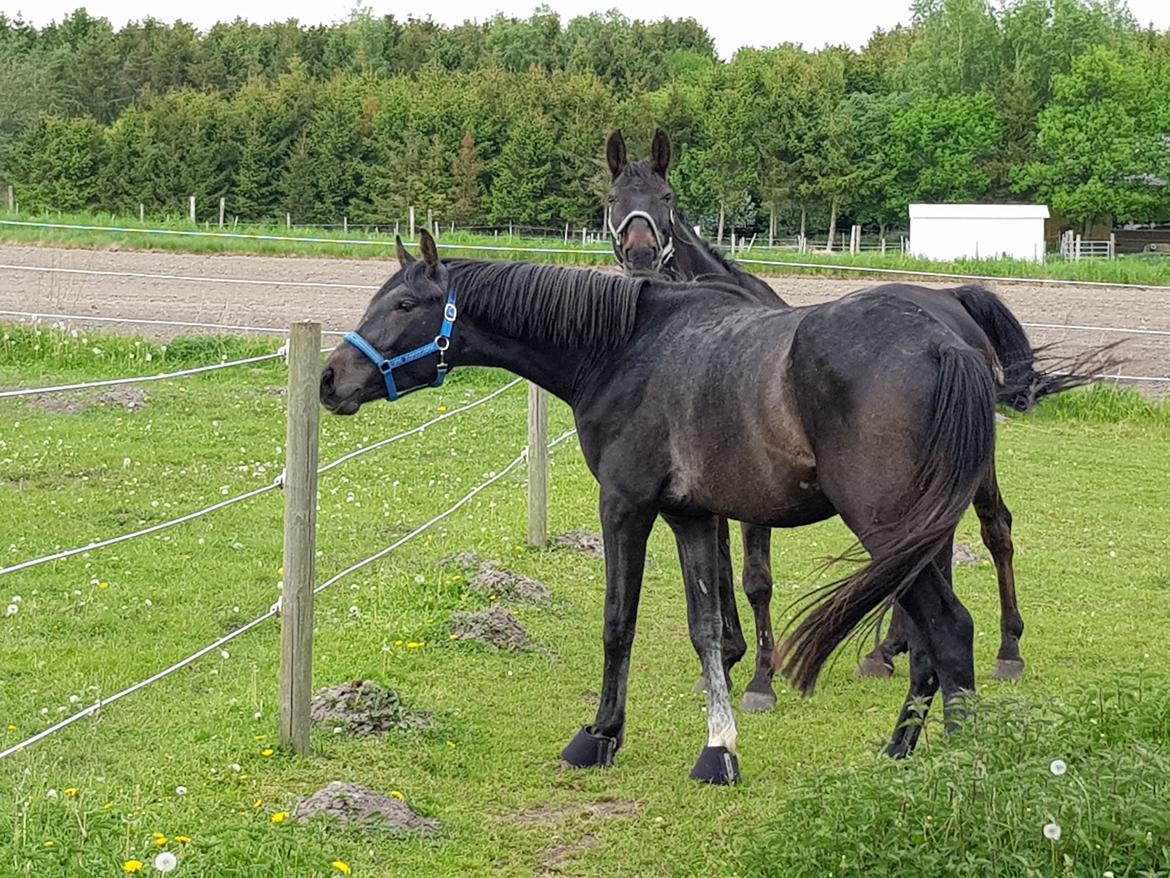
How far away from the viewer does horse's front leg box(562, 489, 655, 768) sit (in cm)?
493

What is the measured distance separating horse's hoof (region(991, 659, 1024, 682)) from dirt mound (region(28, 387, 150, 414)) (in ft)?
28.5

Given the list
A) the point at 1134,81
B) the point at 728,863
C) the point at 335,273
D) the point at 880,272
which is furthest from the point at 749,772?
the point at 1134,81

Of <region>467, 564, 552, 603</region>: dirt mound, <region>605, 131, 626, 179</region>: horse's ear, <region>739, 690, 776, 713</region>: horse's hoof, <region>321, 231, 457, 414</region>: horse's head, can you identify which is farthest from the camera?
<region>605, 131, 626, 179</region>: horse's ear

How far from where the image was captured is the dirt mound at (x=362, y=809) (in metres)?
4.15

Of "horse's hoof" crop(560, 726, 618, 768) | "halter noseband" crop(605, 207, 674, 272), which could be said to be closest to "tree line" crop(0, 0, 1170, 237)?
"halter noseband" crop(605, 207, 674, 272)

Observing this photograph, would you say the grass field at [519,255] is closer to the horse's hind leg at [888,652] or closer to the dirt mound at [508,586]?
the dirt mound at [508,586]

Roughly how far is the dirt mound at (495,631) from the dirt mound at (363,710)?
1.07 m

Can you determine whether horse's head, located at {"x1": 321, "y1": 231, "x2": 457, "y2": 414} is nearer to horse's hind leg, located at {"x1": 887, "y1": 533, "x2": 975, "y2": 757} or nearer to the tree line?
horse's hind leg, located at {"x1": 887, "y1": 533, "x2": 975, "y2": 757}

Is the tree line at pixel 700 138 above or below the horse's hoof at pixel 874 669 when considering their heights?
above

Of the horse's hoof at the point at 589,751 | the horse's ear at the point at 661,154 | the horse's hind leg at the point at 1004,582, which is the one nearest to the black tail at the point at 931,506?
the horse's hoof at the point at 589,751

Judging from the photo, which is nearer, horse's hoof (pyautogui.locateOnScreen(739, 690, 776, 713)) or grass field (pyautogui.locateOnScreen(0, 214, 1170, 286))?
horse's hoof (pyautogui.locateOnScreen(739, 690, 776, 713))

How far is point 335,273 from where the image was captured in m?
23.4

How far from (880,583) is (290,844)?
77.1 inches

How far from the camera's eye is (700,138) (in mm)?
46750
